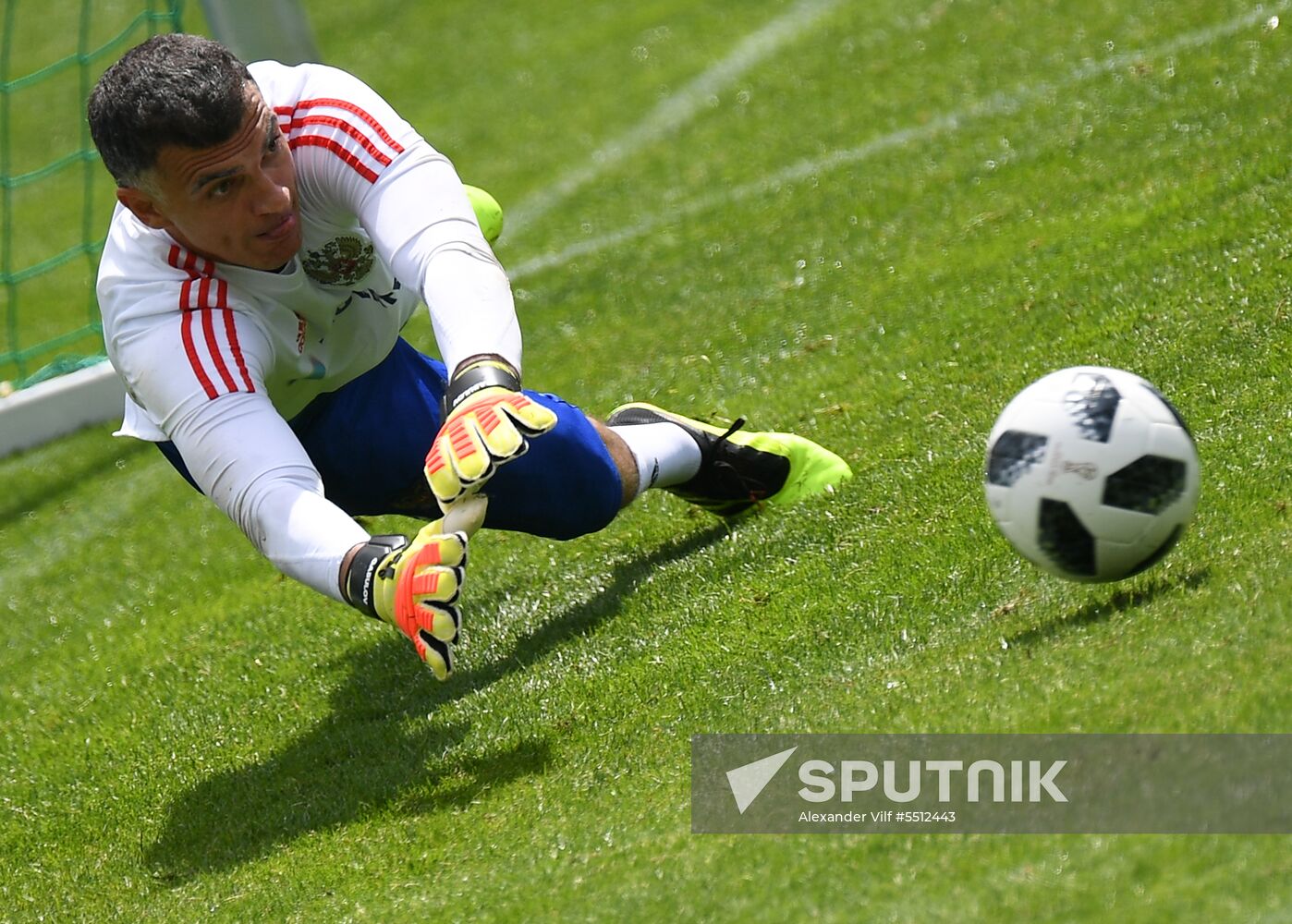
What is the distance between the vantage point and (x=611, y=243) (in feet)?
29.5

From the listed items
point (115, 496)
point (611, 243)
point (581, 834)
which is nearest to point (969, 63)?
point (611, 243)

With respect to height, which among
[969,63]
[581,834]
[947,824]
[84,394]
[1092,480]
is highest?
[1092,480]

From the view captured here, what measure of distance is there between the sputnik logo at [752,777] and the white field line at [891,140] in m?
5.56

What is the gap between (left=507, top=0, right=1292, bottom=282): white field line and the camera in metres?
8.24

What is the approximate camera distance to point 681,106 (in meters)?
10.7

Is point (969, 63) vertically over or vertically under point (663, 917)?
under

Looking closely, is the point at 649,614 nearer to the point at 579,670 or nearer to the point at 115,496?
the point at 579,670

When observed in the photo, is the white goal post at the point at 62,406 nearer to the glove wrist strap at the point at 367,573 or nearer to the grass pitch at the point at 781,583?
the grass pitch at the point at 781,583

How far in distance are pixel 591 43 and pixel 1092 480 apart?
9.71m

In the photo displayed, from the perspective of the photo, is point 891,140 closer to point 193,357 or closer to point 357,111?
point 357,111

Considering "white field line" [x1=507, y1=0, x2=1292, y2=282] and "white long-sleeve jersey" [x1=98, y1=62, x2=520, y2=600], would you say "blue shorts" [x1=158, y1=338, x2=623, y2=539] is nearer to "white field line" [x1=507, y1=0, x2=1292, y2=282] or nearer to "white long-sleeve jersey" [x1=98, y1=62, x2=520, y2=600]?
"white long-sleeve jersey" [x1=98, y1=62, x2=520, y2=600]

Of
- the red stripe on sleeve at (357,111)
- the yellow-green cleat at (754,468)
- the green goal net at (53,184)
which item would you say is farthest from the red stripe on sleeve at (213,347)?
the green goal net at (53,184)

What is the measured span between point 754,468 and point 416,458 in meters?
1.13

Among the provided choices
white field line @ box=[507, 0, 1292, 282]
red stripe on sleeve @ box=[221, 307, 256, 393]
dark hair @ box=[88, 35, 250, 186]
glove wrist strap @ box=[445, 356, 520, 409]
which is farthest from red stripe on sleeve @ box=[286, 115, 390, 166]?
white field line @ box=[507, 0, 1292, 282]
